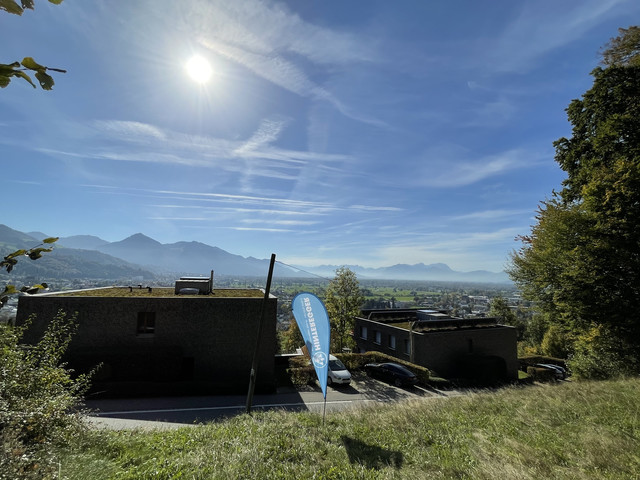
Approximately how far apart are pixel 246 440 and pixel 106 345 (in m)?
17.1

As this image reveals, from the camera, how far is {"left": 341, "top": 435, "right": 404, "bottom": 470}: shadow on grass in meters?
6.52

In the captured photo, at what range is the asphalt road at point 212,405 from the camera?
50.1ft

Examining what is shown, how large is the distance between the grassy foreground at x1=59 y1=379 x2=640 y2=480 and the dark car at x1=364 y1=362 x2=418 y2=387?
13.4 meters

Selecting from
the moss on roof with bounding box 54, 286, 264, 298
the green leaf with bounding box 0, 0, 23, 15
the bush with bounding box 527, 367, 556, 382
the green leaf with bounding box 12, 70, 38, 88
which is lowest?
the bush with bounding box 527, 367, 556, 382

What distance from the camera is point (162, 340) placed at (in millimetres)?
20156

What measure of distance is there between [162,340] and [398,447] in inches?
697

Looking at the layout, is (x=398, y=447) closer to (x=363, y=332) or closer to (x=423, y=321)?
(x=423, y=321)

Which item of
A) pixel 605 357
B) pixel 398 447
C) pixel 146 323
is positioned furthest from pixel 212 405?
pixel 605 357

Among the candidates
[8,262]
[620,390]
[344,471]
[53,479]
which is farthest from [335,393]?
[8,262]

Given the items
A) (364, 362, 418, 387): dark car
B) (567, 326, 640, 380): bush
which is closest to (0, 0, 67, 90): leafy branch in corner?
(567, 326, 640, 380): bush

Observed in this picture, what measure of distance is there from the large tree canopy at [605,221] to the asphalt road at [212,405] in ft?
36.0

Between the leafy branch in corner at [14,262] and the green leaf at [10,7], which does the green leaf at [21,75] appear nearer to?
the green leaf at [10,7]

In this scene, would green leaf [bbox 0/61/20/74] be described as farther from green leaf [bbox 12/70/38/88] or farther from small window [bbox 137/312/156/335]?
small window [bbox 137/312/156/335]

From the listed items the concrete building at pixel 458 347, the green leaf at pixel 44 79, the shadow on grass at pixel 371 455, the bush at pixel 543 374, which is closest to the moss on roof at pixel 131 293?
the concrete building at pixel 458 347
